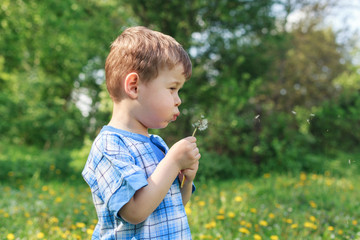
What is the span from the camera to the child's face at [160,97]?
124cm

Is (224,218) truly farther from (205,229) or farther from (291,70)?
(291,70)

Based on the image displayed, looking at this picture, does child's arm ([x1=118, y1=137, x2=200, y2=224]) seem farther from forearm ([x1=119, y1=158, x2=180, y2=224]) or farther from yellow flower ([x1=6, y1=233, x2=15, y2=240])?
yellow flower ([x1=6, y1=233, x2=15, y2=240])

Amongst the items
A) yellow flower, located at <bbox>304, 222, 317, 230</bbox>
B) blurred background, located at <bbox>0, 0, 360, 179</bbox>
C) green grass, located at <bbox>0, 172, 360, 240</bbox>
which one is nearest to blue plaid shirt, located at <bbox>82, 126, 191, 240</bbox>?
green grass, located at <bbox>0, 172, 360, 240</bbox>

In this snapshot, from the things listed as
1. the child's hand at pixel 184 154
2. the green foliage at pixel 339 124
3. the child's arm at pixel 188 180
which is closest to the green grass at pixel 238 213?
the child's arm at pixel 188 180

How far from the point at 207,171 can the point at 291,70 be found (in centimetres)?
615

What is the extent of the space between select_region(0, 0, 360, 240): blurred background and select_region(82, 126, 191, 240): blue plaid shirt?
2.82ft

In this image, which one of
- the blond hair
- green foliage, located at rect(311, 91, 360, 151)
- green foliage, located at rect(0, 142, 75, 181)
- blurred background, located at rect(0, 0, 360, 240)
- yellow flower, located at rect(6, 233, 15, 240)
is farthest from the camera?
green foliage, located at rect(311, 91, 360, 151)

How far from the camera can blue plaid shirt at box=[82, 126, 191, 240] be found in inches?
44.1

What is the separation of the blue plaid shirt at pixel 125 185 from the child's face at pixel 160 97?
86mm

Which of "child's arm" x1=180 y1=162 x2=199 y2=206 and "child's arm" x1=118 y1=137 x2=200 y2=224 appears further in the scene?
"child's arm" x1=180 y1=162 x2=199 y2=206

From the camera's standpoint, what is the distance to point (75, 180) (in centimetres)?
647

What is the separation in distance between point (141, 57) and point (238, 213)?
2716 millimetres

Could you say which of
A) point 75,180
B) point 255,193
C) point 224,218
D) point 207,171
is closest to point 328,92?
point 207,171

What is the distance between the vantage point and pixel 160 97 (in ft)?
4.07
